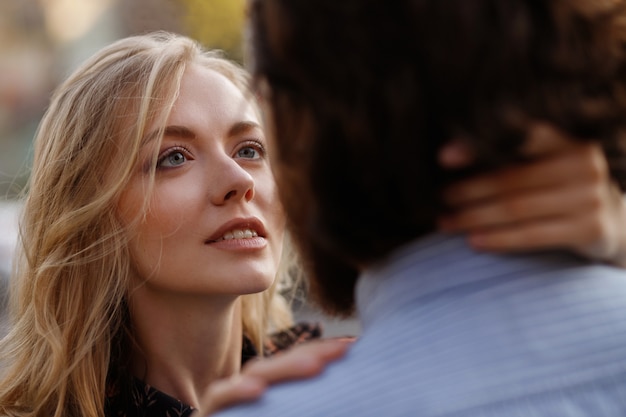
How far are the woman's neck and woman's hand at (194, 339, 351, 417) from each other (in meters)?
1.20

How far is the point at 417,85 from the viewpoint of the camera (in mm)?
1144

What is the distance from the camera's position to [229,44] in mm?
15289

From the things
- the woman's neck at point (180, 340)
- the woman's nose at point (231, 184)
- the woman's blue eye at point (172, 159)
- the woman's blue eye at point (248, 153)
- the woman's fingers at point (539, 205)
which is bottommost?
the woman's fingers at point (539, 205)

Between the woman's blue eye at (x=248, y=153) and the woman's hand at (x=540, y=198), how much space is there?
1.47 metres

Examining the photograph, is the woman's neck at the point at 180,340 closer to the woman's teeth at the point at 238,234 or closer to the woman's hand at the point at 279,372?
the woman's teeth at the point at 238,234

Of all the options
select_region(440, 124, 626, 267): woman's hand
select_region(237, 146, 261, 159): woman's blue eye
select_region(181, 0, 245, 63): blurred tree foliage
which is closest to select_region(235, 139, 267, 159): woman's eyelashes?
select_region(237, 146, 261, 159): woman's blue eye

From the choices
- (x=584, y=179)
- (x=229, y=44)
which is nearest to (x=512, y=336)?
(x=584, y=179)

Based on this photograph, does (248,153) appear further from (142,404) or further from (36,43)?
(36,43)

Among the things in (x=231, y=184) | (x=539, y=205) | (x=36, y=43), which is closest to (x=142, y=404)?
(x=231, y=184)

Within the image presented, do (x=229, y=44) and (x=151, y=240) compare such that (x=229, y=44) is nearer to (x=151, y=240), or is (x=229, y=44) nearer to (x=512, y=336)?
(x=151, y=240)

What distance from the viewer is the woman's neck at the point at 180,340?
251 cm

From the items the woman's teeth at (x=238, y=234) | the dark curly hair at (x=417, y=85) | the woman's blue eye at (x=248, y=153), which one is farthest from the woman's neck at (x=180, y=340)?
the dark curly hair at (x=417, y=85)

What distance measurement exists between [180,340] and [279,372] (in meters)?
1.32

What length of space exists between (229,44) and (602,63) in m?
14.6
